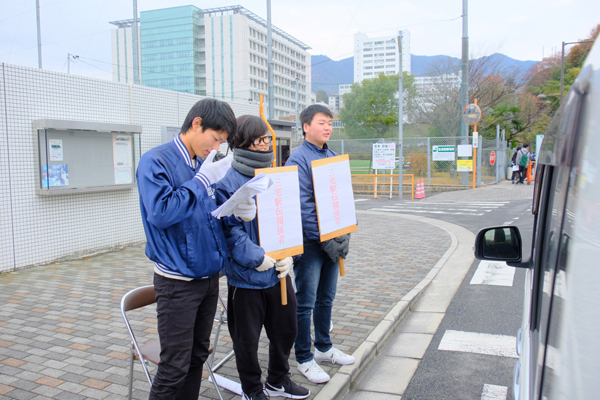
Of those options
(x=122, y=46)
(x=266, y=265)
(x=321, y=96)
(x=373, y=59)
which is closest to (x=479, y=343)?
(x=266, y=265)

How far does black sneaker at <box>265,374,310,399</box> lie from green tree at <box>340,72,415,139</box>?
6234 centimetres

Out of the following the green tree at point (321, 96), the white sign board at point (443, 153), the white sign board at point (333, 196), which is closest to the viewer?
the white sign board at point (333, 196)

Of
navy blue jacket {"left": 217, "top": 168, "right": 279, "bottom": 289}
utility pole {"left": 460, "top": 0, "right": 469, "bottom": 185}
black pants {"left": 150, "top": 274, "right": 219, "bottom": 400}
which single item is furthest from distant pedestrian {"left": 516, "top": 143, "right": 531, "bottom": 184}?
black pants {"left": 150, "top": 274, "right": 219, "bottom": 400}

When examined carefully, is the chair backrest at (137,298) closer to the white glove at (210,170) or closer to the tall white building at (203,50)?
the white glove at (210,170)

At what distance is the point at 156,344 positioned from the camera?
3.00 meters

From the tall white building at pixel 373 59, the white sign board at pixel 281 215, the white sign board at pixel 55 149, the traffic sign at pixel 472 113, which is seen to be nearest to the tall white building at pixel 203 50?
the tall white building at pixel 373 59

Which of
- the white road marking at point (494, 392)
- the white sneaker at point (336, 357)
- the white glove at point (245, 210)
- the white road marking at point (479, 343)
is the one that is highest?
the white glove at point (245, 210)

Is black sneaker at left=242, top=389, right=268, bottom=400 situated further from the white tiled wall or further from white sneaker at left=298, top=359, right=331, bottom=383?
the white tiled wall

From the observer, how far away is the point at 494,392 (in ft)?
11.6

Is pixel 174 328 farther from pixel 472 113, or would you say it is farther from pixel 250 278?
pixel 472 113

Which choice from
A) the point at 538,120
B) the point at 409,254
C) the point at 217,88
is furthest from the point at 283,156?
the point at 217,88

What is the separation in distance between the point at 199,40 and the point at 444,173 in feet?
311

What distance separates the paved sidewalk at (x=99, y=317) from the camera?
346 centimetres

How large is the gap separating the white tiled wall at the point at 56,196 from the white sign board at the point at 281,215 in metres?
5.30
